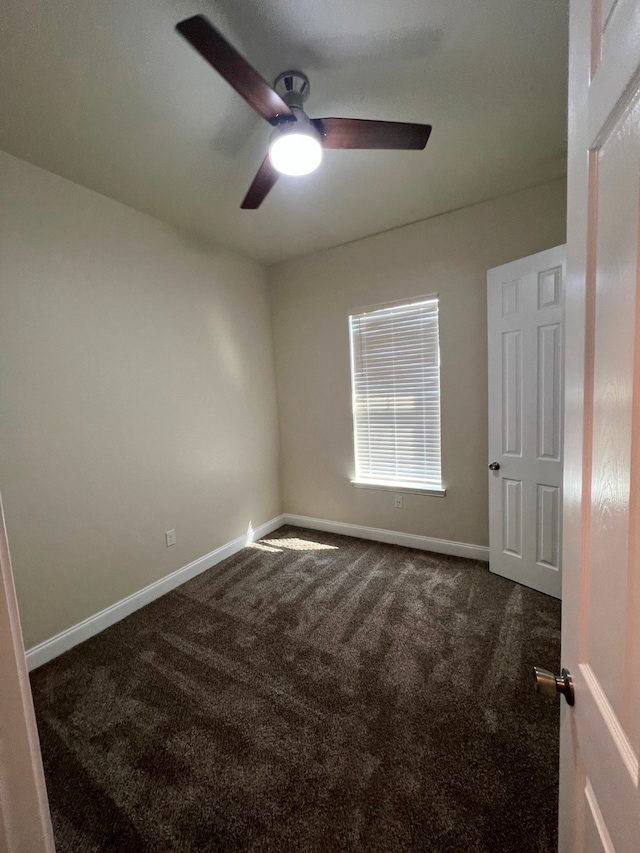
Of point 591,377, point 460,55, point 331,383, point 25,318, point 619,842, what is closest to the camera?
point 619,842

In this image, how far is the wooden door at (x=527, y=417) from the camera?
2.18 metres

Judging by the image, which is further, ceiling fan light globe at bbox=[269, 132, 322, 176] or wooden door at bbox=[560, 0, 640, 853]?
ceiling fan light globe at bbox=[269, 132, 322, 176]

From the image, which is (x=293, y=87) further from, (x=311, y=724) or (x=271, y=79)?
(x=311, y=724)

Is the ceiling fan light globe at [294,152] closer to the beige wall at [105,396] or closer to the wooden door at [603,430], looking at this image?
the wooden door at [603,430]

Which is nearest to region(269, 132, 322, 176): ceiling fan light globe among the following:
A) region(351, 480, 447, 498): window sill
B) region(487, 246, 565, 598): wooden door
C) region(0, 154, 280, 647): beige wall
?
Answer: region(0, 154, 280, 647): beige wall

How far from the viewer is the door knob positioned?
26.1 inches

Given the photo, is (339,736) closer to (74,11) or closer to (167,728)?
(167,728)

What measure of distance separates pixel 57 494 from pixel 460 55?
2.93m

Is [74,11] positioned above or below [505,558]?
above

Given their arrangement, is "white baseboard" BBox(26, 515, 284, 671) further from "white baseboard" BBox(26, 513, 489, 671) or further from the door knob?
the door knob

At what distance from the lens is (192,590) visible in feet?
8.54

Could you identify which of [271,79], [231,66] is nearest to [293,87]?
[271,79]

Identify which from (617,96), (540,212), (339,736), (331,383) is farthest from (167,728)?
(540,212)

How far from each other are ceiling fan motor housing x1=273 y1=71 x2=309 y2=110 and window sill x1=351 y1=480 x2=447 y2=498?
2647 millimetres
